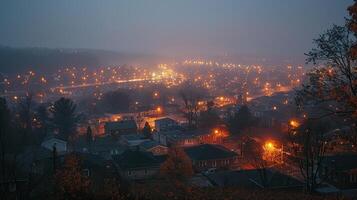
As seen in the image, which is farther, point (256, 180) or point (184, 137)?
point (184, 137)

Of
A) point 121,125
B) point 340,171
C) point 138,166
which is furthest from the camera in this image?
point 121,125

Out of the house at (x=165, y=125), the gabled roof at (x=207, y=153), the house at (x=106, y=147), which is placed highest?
the house at (x=165, y=125)

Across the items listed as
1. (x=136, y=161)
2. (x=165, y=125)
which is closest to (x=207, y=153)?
(x=136, y=161)

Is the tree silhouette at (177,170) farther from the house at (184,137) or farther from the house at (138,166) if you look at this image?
the house at (184,137)

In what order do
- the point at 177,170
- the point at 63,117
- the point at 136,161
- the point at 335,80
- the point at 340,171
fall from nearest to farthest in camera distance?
the point at 335,80 < the point at 177,170 < the point at 340,171 < the point at 136,161 < the point at 63,117

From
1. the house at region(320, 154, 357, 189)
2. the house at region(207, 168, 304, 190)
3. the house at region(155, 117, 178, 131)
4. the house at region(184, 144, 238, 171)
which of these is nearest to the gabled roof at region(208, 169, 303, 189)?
the house at region(207, 168, 304, 190)

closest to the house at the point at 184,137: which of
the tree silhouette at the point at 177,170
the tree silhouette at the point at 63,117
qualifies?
the tree silhouette at the point at 63,117

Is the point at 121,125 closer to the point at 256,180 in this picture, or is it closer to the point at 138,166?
the point at 138,166

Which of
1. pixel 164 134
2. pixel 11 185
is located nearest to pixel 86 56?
pixel 164 134
